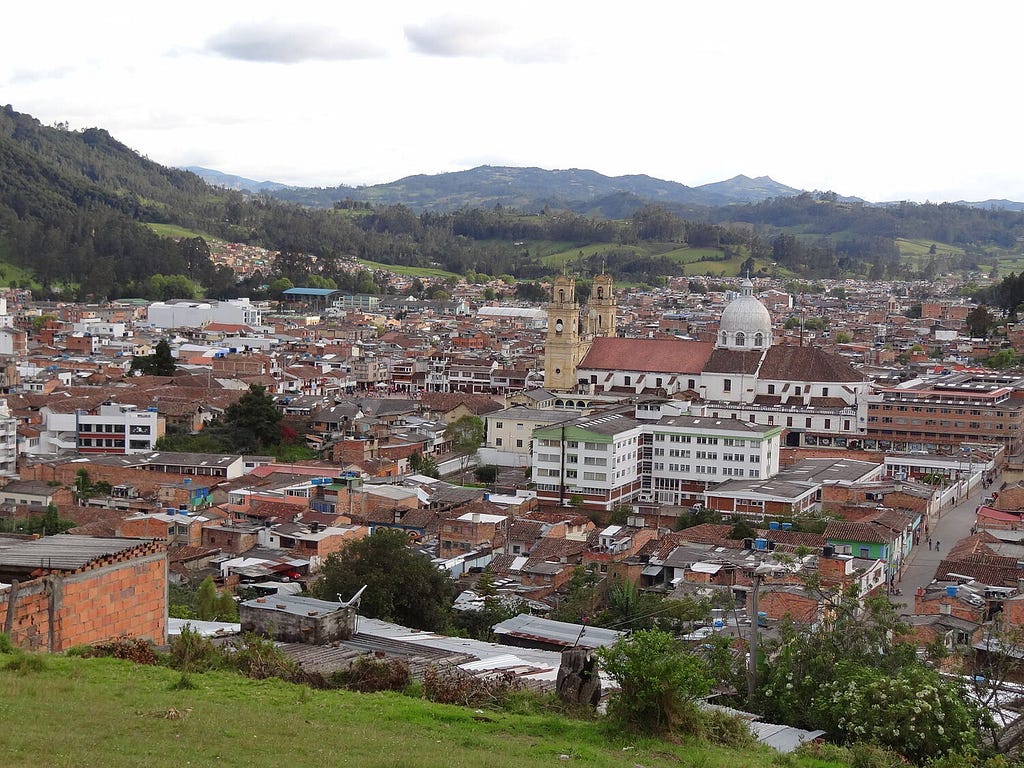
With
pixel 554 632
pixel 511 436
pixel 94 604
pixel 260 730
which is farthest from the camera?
pixel 511 436

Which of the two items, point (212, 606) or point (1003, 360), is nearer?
point (212, 606)

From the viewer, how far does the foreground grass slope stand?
8203 millimetres

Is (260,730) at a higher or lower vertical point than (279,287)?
lower

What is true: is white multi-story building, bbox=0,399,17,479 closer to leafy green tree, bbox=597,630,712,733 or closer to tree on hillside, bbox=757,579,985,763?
tree on hillside, bbox=757,579,985,763

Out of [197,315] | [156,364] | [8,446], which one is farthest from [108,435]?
[197,315]

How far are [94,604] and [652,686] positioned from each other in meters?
4.96

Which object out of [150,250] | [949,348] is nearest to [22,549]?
[949,348]

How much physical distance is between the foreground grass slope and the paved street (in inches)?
551

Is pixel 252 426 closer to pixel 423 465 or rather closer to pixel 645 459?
pixel 423 465

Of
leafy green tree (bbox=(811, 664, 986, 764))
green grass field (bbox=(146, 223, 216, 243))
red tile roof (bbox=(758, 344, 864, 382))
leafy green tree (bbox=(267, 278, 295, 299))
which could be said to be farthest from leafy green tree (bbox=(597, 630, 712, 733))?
green grass field (bbox=(146, 223, 216, 243))

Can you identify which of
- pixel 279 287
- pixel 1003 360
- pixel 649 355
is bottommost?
pixel 1003 360

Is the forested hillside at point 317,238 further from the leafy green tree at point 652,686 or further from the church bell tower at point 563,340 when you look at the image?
the leafy green tree at point 652,686

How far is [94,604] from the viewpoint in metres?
11.8

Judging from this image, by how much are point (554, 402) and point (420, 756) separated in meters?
35.5
